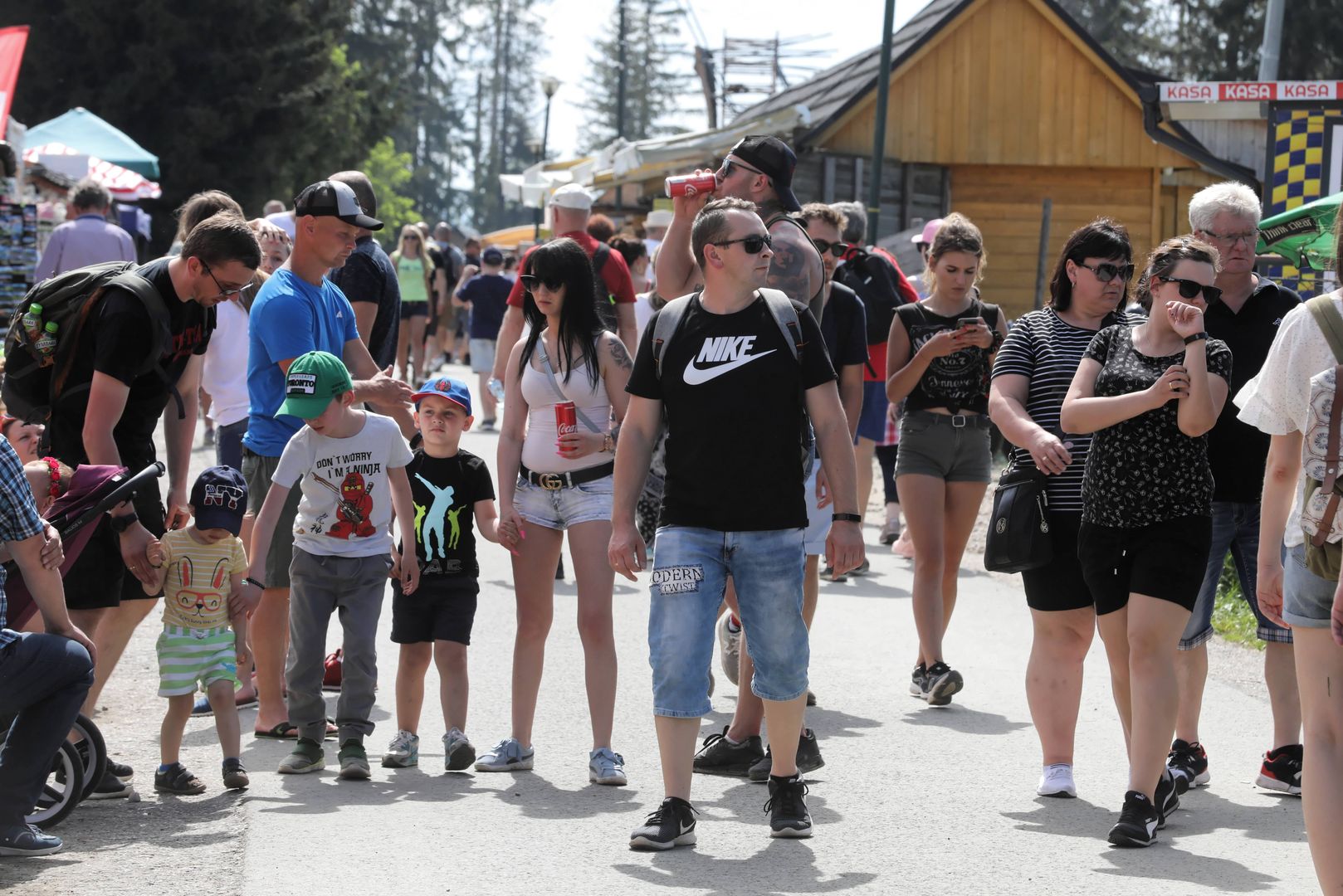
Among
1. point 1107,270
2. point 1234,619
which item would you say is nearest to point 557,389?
point 1107,270

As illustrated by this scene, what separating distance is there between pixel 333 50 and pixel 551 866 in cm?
4108

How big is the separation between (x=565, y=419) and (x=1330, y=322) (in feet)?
9.53

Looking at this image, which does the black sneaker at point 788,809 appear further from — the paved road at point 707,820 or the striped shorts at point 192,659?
the striped shorts at point 192,659

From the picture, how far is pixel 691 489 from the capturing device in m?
5.44

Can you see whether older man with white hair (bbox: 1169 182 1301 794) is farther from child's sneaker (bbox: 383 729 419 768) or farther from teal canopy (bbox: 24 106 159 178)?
teal canopy (bbox: 24 106 159 178)

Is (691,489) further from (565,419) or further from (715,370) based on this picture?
(565,419)

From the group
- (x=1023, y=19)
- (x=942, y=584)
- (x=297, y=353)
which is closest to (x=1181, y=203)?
(x=1023, y=19)

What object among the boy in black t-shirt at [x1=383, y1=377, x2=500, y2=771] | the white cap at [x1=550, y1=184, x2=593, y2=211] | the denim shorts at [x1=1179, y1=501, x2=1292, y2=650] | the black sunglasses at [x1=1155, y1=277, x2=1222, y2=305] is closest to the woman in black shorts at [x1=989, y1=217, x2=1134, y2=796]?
the denim shorts at [x1=1179, y1=501, x2=1292, y2=650]

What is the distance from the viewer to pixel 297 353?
265 inches

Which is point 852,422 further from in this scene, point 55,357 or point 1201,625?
point 55,357

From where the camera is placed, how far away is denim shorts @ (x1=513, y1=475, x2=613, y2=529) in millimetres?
6332

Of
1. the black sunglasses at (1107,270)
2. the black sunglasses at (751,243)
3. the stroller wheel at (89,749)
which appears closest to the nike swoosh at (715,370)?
the black sunglasses at (751,243)

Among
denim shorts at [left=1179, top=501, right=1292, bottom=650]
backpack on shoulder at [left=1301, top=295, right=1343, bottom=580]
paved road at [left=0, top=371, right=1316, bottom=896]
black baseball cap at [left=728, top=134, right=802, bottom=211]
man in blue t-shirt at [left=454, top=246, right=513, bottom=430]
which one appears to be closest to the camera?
backpack on shoulder at [left=1301, top=295, right=1343, bottom=580]

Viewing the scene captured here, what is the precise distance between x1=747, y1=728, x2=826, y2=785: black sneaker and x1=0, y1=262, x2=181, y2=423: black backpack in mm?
2625
